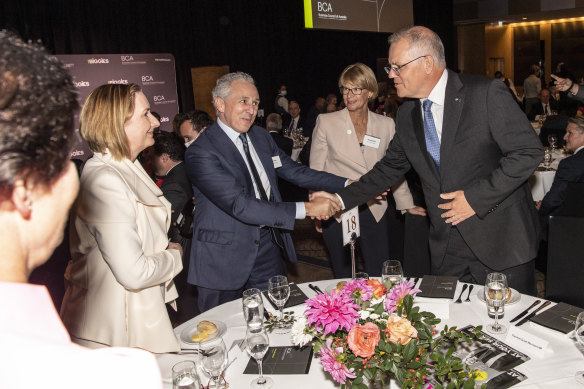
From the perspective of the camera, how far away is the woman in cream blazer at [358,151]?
3.37 metres

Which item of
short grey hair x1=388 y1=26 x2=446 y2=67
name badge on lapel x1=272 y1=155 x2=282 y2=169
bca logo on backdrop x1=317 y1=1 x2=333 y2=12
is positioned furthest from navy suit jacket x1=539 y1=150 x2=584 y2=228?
bca logo on backdrop x1=317 y1=1 x2=333 y2=12

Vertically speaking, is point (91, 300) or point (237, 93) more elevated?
point (237, 93)

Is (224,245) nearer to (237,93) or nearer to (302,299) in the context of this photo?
(302,299)

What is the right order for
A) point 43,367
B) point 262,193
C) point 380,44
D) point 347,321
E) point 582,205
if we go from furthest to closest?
1. point 380,44
2. point 262,193
3. point 582,205
4. point 347,321
5. point 43,367

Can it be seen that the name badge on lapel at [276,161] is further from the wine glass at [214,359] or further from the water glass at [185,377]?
the water glass at [185,377]

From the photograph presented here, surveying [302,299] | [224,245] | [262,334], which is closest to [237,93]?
[224,245]

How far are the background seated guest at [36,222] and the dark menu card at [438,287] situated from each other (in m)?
1.58

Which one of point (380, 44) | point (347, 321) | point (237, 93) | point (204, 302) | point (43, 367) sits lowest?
point (204, 302)

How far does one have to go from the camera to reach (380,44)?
46.5 ft

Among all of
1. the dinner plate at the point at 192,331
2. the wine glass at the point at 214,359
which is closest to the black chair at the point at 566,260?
the dinner plate at the point at 192,331

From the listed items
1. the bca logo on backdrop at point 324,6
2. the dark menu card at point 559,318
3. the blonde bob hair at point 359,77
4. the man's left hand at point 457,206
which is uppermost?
the bca logo on backdrop at point 324,6

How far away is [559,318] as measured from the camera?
5.46 ft

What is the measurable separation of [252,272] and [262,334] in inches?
47.1

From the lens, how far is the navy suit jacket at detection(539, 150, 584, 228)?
143 inches
